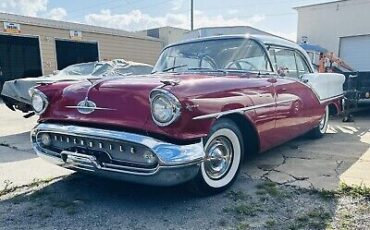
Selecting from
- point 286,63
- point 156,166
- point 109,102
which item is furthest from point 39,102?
point 286,63

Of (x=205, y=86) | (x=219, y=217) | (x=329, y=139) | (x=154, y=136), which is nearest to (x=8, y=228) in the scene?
(x=154, y=136)

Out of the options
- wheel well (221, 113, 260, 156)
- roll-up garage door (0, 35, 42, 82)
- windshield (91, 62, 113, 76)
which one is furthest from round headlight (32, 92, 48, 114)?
roll-up garage door (0, 35, 42, 82)

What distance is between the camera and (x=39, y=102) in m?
3.53

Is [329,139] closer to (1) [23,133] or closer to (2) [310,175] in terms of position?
(2) [310,175]

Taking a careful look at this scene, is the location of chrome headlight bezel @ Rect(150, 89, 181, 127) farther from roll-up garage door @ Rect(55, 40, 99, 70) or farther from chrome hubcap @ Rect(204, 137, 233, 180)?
roll-up garage door @ Rect(55, 40, 99, 70)

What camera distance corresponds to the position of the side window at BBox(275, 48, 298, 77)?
14.5 feet

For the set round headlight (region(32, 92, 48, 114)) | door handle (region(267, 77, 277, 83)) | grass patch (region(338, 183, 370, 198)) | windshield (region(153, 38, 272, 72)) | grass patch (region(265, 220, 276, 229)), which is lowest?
grass patch (region(265, 220, 276, 229))

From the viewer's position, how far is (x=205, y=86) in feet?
9.96

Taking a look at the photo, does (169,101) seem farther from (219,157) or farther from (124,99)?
(219,157)

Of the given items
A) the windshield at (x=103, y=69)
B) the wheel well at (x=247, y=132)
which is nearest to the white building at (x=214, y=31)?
the windshield at (x=103, y=69)

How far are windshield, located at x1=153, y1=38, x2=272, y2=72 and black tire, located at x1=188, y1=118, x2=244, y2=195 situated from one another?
3.00 ft

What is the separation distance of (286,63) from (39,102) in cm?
317

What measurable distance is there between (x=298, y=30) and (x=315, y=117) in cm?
1406

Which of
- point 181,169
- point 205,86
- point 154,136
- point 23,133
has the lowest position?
point 23,133
